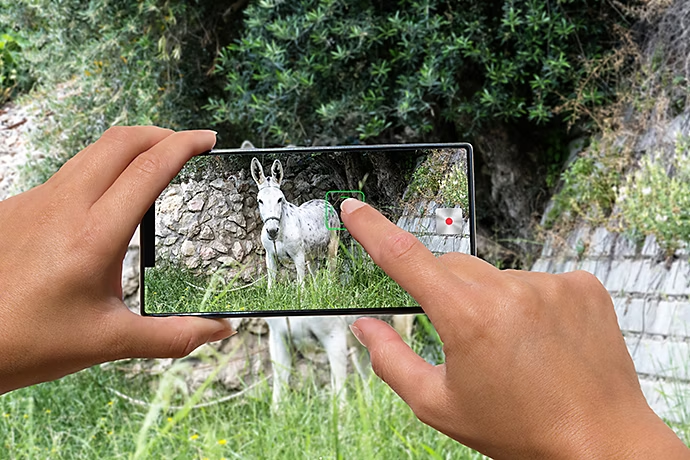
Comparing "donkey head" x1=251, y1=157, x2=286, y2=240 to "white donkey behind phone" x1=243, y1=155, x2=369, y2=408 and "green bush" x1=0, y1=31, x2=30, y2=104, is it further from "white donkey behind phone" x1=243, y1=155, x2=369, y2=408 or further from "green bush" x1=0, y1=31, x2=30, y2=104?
"green bush" x1=0, y1=31, x2=30, y2=104

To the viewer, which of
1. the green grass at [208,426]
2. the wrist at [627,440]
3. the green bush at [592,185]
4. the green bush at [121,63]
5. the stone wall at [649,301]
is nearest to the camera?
the wrist at [627,440]

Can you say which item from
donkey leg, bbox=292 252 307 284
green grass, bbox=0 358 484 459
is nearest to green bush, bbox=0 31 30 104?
green grass, bbox=0 358 484 459

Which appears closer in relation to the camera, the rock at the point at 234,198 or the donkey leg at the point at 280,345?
the rock at the point at 234,198

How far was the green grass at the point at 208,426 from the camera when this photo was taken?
1848mm

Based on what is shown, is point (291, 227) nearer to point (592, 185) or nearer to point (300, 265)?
point (300, 265)

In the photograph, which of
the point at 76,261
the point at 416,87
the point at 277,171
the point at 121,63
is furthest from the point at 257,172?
the point at 121,63

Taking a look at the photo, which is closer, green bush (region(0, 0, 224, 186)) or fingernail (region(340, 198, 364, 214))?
fingernail (region(340, 198, 364, 214))

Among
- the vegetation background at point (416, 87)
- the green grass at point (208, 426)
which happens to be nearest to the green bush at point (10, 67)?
A: the vegetation background at point (416, 87)

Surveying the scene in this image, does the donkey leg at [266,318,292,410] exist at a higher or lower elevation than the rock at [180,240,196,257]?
lower

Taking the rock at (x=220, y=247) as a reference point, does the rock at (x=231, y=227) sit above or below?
above

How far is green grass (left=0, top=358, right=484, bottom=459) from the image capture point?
185 centimetres

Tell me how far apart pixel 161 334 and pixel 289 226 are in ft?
0.81

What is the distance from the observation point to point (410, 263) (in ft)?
2.26

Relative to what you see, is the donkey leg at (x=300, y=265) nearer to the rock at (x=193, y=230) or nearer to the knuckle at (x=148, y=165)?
the rock at (x=193, y=230)
